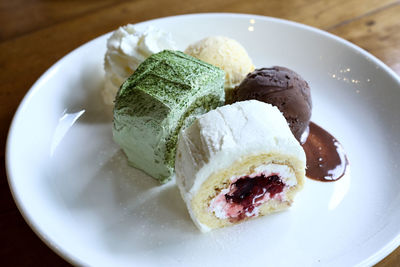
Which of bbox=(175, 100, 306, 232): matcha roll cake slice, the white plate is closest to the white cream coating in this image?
the white plate

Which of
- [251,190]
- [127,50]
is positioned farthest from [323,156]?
[127,50]

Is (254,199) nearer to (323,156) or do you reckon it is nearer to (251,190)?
(251,190)

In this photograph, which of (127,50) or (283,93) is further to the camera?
(127,50)

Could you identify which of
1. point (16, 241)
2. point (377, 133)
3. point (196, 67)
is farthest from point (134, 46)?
point (377, 133)

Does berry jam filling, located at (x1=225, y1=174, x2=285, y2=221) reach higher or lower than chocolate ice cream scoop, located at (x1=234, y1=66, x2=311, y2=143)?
lower

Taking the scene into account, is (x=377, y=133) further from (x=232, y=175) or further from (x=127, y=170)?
(x=127, y=170)

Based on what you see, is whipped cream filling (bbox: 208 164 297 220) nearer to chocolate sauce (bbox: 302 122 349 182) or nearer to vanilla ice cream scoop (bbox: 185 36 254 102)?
chocolate sauce (bbox: 302 122 349 182)

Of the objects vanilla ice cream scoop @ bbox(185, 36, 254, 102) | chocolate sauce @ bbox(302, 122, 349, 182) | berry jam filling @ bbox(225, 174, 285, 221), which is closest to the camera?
berry jam filling @ bbox(225, 174, 285, 221)

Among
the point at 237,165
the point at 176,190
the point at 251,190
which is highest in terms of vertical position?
the point at 237,165
